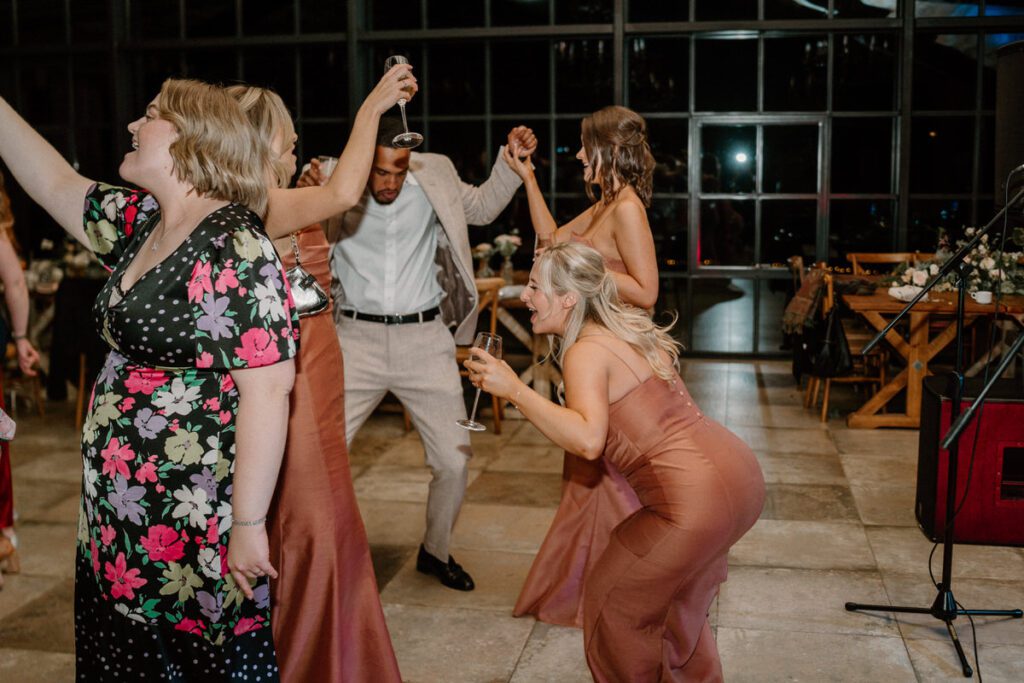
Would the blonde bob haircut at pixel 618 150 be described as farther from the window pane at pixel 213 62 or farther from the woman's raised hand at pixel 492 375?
the window pane at pixel 213 62

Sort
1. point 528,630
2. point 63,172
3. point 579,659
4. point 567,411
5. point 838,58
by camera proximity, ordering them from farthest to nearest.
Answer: point 838,58 < point 528,630 < point 579,659 < point 567,411 < point 63,172

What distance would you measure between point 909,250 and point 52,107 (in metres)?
7.50

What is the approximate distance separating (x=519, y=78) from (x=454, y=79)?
1.81 feet

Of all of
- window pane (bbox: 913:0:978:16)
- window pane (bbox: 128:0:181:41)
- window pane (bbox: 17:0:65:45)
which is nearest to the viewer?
window pane (bbox: 913:0:978:16)

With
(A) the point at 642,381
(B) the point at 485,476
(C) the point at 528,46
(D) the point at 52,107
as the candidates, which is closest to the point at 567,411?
(A) the point at 642,381

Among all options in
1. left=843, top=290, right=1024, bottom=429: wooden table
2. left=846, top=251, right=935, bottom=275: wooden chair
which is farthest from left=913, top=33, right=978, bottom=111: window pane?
left=843, top=290, right=1024, bottom=429: wooden table

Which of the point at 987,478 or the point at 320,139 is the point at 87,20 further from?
the point at 987,478

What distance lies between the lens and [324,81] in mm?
9359

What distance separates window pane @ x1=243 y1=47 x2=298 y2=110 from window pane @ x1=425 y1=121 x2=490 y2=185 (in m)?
1.25

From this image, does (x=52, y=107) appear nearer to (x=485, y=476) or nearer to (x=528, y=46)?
(x=528, y=46)

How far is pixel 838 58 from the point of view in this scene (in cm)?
877

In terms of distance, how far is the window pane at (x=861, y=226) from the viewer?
888 centimetres

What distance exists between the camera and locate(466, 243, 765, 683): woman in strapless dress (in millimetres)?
2566

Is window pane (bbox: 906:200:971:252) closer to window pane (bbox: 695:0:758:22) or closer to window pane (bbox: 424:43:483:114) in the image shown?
window pane (bbox: 695:0:758:22)
